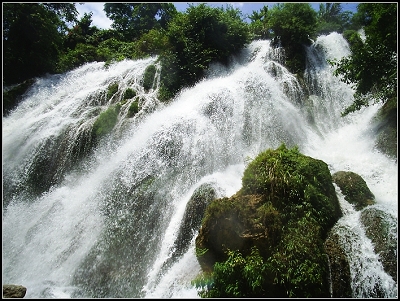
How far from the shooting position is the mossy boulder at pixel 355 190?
8.09 meters

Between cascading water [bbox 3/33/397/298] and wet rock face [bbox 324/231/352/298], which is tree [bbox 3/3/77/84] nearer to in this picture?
cascading water [bbox 3/33/397/298]

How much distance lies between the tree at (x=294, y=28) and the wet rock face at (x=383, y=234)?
1293cm

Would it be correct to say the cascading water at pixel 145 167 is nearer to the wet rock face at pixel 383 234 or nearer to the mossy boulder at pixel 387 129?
the wet rock face at pixel 383 234

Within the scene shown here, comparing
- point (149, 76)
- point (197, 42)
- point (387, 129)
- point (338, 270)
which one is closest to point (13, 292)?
point (338, 270)

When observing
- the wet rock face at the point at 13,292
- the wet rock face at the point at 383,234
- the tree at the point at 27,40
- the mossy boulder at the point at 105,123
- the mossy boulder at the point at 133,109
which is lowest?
the wet rock face at the point at 383,234

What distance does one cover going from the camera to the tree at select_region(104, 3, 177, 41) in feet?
93.5

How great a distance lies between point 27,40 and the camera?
18531 millimetres

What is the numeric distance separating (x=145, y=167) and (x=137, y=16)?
78.4ft

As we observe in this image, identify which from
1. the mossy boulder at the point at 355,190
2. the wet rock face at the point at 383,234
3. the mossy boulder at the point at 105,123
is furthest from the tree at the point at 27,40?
the wet rock face at the point at 383,234

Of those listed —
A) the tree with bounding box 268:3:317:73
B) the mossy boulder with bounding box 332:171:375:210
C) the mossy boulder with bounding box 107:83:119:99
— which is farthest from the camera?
the tree with bounding box 268:3:317:73

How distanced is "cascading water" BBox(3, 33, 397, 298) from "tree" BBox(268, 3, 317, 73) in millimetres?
1379

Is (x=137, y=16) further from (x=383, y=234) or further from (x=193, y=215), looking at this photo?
(x=383, y=234)

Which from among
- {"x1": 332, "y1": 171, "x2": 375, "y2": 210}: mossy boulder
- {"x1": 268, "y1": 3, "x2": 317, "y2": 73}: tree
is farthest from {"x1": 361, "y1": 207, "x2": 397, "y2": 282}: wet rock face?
{"x1": 268, "y1": 3, "x2": 317, "y2": 73}: tree

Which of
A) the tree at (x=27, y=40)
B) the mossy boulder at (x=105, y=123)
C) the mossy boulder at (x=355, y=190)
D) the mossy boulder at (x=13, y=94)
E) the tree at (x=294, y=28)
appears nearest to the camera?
the mossy boulder at (x=355, y=190)
